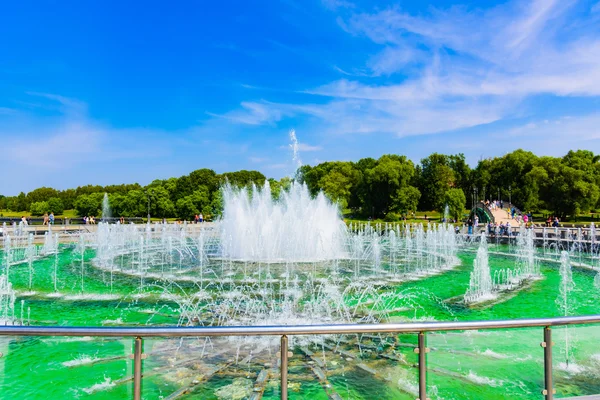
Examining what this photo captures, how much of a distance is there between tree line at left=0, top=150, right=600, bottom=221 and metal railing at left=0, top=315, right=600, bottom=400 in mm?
60127

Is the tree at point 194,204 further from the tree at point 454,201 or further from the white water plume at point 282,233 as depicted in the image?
the white water plume at point 282,233

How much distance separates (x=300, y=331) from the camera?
10.2 feet

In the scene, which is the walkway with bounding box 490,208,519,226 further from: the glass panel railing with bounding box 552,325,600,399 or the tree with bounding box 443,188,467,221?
the glass panel railing with bounding box 552,325,600,399

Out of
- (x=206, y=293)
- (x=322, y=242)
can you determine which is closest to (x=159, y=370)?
(x=206, y=293)

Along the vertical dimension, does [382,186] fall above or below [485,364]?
above

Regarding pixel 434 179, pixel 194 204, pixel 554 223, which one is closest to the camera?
pixel 554 223

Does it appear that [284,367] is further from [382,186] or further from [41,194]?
[41,194]

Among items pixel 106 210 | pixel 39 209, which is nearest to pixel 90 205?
pixel 106 210

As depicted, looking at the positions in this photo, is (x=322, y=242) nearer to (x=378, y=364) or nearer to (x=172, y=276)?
(x=172, y=276)

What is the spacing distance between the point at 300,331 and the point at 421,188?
80965mm

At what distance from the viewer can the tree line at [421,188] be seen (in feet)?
200

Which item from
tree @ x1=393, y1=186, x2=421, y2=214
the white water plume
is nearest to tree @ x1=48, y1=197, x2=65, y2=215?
tree @ x1=393, y1=186, x2=421, y2=214

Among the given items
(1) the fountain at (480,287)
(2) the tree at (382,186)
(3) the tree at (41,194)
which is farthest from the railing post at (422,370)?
(3) the tree at (41,194)

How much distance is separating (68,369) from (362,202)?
70211 millimetres
